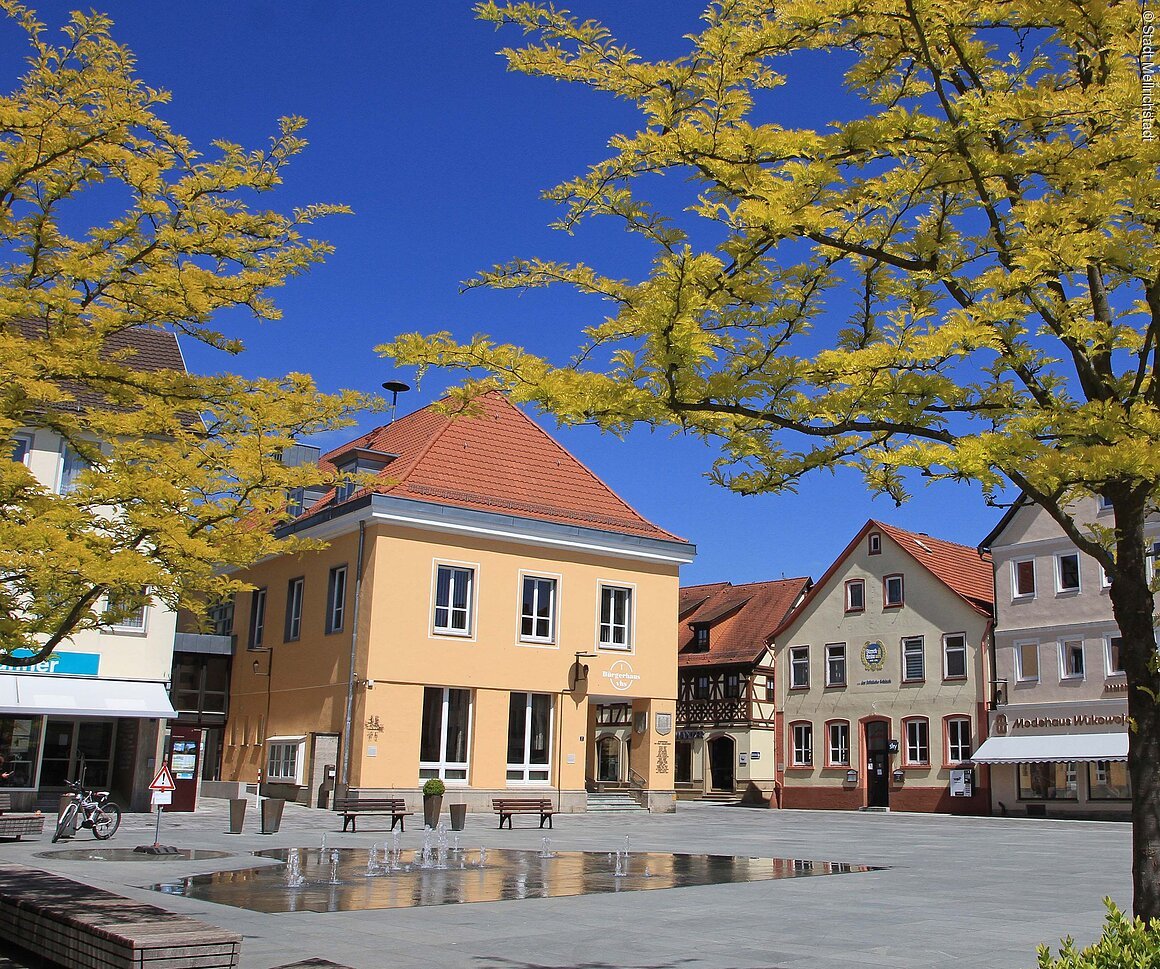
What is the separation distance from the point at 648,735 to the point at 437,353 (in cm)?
2916

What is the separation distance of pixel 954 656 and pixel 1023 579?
417 cm

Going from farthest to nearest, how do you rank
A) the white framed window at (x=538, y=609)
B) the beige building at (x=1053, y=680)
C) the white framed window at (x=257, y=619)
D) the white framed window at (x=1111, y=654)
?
the white framed window at (x=1111, y=654)
the beige building at (x=1053, y=680)
the white framed window at (x=257, y=619)
the white framed window at (x=538, y=609)

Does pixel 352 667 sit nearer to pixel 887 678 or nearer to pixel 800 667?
pixel 887 678

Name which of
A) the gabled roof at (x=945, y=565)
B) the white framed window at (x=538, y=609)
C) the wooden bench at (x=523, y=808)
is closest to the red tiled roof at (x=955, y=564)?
the gabled roof at (x=945, y=565)

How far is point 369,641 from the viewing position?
30.2 meters

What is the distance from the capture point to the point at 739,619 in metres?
57.9

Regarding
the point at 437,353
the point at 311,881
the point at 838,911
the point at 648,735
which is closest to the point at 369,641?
the point at 648,735

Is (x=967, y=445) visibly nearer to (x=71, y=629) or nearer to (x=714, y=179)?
(x=714, y=179)

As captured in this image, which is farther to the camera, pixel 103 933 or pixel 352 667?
pixel 352 667

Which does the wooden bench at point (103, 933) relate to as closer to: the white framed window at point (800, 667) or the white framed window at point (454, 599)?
the white framed window at point (454, 599)

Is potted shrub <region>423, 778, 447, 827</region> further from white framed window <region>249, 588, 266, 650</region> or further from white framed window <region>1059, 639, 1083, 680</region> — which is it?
white framed window <region>1059, 639, 1083, 680</region>

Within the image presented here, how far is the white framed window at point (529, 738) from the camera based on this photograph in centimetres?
3262

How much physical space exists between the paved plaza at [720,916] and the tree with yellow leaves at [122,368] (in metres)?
3.26

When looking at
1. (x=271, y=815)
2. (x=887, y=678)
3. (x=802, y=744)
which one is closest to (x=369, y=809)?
(x=271, y=815)
